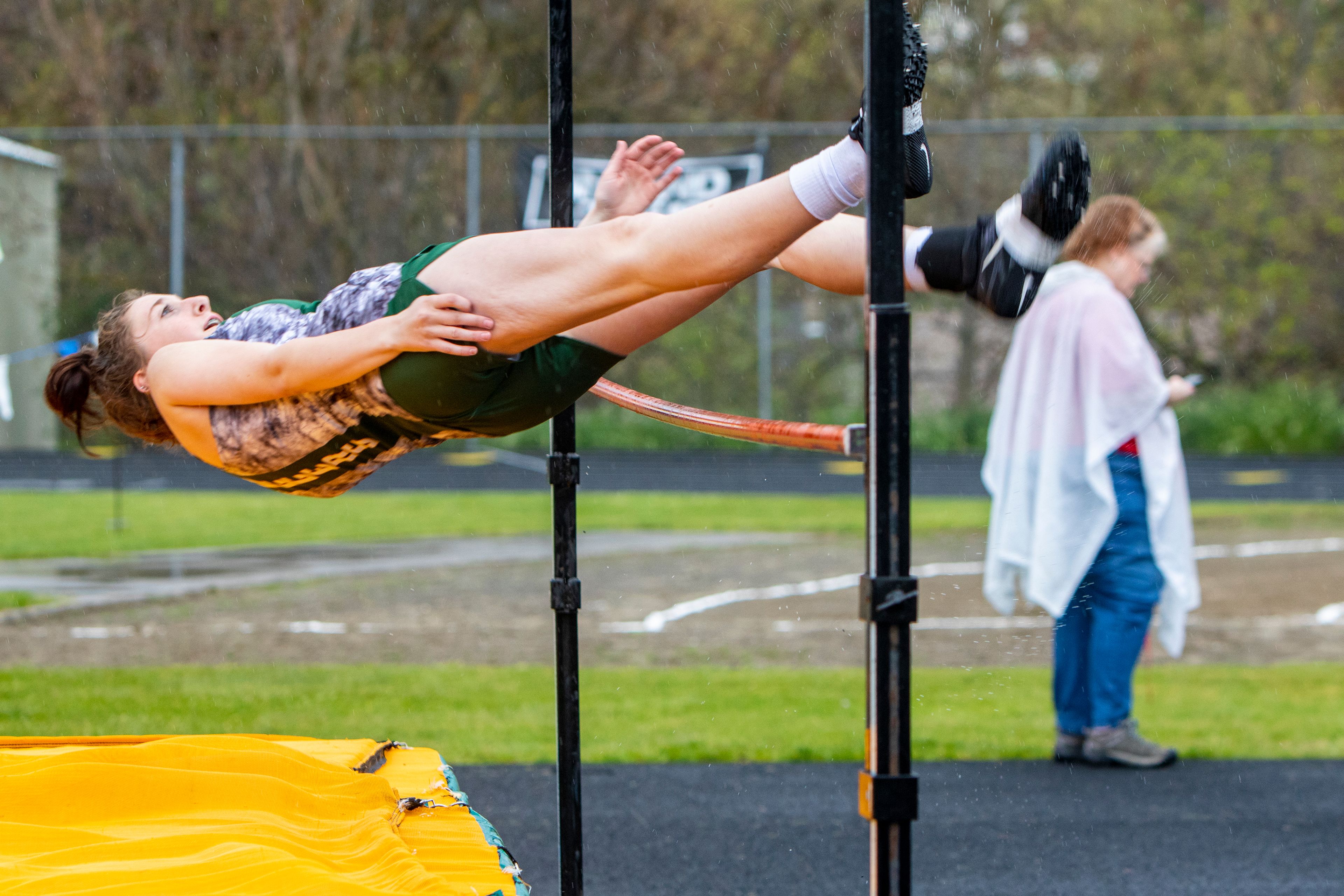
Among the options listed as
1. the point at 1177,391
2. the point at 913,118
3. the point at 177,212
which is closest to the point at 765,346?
the point at 177,212

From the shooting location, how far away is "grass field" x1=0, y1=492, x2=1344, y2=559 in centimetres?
852

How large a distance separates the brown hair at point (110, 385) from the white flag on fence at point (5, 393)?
8.59 meters

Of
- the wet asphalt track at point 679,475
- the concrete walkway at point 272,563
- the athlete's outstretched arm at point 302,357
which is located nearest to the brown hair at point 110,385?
the athlete's outstretched arm at point 302,357

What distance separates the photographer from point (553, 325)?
6.72 feet

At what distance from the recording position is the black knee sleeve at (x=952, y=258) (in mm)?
2090

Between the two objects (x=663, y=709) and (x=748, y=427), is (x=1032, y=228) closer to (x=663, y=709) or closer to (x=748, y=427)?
(x=748, y=427)

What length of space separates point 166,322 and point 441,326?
0.72 metres

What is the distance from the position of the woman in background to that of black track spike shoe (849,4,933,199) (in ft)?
6.89

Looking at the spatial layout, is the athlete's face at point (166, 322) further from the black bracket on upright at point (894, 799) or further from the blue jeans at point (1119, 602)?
the blue jeans at point (1119, 602)

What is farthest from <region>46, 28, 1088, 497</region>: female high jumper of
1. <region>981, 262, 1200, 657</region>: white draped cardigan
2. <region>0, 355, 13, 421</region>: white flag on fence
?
<region>0, 355, 13, 421</region>: white flag on fence

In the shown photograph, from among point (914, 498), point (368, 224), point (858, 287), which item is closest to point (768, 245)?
point (858, 287)

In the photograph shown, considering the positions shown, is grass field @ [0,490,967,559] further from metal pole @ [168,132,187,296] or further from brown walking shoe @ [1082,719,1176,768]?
brown walking shoe @ [1082,719,1176,768]

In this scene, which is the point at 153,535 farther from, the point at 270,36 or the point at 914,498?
the point at 270,36

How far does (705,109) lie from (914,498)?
6088 mm
